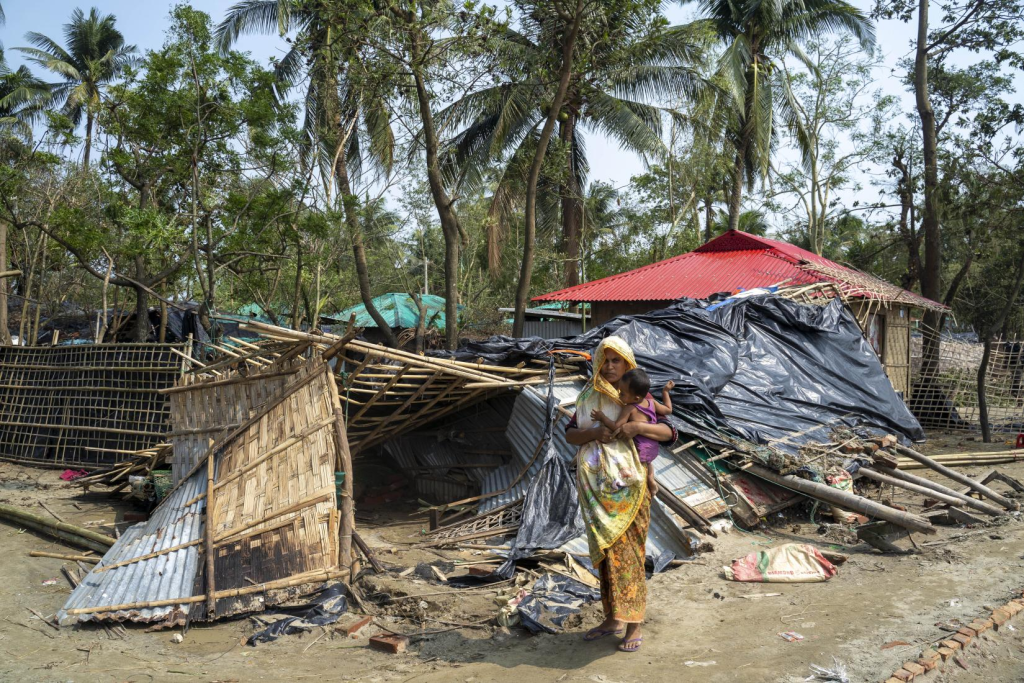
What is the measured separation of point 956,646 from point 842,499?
82.6 inches

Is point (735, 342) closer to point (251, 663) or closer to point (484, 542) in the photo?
point (484, 542)

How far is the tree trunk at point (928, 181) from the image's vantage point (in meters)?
12.8

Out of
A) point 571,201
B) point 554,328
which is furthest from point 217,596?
point 571,201

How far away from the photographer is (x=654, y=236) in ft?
69.4

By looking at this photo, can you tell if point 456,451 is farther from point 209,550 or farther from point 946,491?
point 946,491

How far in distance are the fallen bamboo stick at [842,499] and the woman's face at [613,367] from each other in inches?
106

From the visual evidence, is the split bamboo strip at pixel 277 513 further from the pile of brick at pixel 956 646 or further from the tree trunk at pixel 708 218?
the tree trunk at pixel 708 218

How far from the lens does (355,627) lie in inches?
170

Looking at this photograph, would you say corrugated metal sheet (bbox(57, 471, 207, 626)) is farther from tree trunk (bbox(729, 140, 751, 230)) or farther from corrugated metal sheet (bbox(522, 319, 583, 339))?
tree trunk (bbox(729, 140, 751, 230))

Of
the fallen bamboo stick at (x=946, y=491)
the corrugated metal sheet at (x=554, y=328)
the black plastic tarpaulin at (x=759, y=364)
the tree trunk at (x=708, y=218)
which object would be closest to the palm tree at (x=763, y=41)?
the tree trunk at (x=708, y=218)

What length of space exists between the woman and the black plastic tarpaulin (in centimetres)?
268

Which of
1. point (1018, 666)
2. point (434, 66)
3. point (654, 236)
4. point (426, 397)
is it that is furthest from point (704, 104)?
point (1018, 666)

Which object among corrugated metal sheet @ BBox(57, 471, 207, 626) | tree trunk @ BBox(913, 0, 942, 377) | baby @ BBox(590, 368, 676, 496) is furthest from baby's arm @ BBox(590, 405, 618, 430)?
tree trunk @ BBox(913, 0, 942, 377)

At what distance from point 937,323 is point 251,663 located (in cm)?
1358
